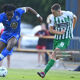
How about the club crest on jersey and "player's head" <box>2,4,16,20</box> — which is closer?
"player's head" <box>2,4,16,20</box>

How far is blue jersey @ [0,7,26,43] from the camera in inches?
532

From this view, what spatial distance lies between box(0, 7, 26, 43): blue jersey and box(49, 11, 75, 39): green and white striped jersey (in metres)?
0.93

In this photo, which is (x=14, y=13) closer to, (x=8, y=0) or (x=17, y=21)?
(x=17, y=21)

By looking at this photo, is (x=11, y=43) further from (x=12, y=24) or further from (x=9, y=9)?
(x=9, y=9)

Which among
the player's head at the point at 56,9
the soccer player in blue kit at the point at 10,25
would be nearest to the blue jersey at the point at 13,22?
the soccer player in blue kit at the point at 10,25

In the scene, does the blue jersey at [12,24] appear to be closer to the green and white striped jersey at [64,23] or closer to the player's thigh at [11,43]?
the player's thigh at [11,43]

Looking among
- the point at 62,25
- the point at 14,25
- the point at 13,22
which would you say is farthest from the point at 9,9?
the point at 62,25

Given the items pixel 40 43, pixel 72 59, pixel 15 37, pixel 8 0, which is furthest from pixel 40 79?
pixel 8 0

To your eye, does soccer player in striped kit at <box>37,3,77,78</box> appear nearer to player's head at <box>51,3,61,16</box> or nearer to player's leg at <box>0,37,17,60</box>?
player's head at <box>51,3,61,16</box>

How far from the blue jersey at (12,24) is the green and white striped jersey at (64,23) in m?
0.93

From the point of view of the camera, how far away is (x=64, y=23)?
14289mm

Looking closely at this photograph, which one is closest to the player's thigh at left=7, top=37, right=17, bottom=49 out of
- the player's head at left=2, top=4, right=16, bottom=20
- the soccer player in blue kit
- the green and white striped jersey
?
the soccer player in blue kit

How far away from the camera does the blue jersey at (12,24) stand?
1350 centimetres

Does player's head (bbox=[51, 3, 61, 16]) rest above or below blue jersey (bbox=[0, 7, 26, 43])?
above
